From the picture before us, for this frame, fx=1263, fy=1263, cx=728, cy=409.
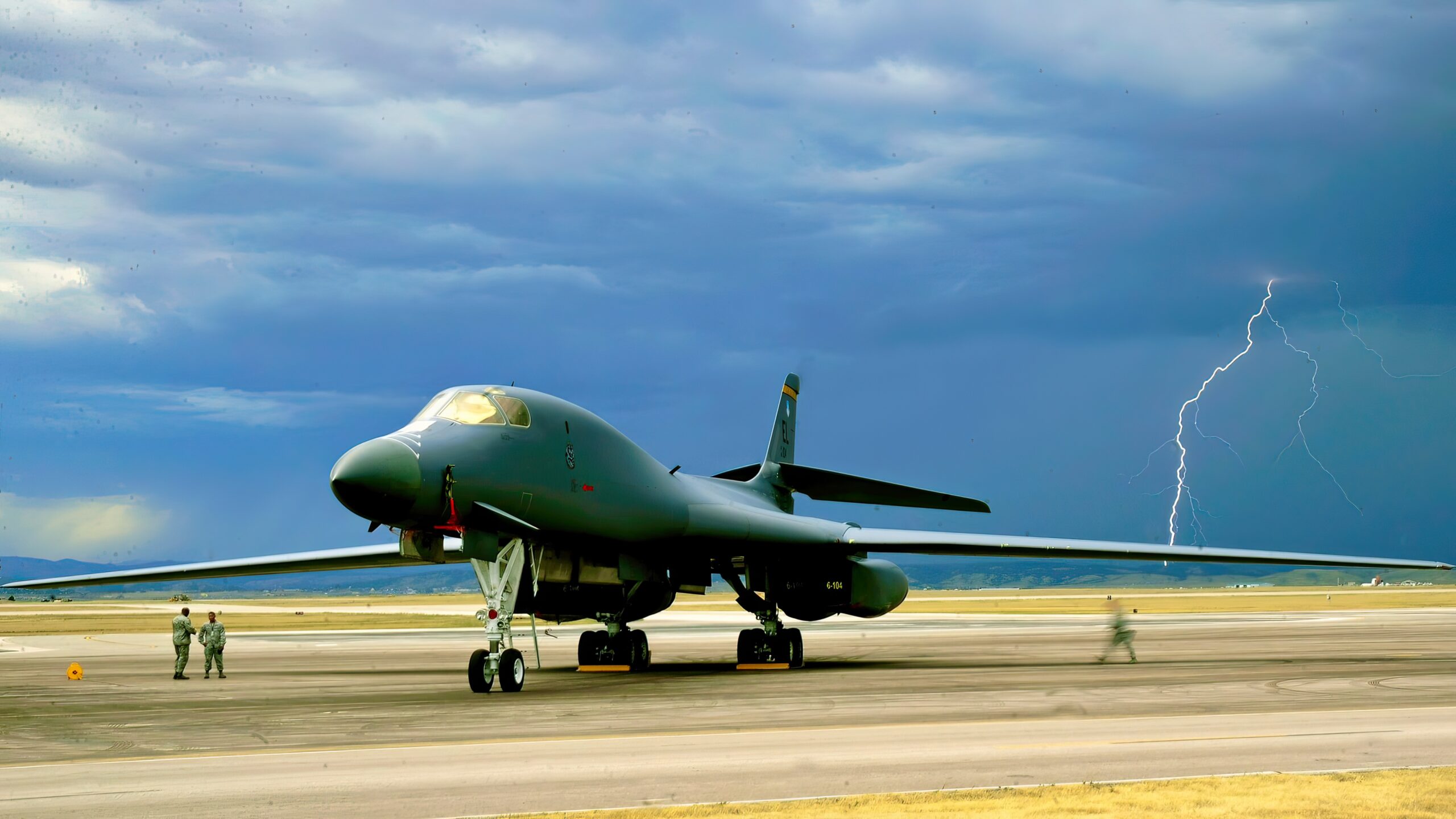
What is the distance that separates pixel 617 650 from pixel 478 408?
6794 millimetres

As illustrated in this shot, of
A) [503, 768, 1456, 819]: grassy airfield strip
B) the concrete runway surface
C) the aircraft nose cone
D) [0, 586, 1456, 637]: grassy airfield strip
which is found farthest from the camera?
[0, 586, 1456, 637]: grassy airfield strip

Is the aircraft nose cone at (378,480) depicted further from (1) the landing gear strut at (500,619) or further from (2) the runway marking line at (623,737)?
(2) the runway marking line at (623,737)

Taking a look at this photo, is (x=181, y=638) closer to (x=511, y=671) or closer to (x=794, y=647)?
(x=511, y=671)

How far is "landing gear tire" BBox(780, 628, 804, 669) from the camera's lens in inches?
893

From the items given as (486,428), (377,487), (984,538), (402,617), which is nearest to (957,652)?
(984,538)

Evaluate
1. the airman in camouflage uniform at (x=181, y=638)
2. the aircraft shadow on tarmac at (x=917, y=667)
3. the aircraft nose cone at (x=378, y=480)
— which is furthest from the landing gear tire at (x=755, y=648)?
the airman in camouflage uniform at (x=181, y=638)

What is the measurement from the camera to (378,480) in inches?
569

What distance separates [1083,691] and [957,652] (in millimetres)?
11756

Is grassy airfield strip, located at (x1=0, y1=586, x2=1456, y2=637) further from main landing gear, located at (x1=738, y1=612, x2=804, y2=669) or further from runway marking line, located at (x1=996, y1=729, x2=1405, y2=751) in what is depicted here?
runway marking line, located at (x1=996, y1=729, x2=1405, y2=751)

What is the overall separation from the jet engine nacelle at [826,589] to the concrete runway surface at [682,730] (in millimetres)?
1153

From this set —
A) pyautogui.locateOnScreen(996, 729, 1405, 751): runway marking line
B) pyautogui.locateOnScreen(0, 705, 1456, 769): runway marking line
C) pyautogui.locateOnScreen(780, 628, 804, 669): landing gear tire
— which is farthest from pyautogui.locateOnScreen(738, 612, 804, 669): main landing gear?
pyautogui.locateOnScreen(996, 729, 1405, 751): runway marking line

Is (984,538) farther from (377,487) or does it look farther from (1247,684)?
(377,487)

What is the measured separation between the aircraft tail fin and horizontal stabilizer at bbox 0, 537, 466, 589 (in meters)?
9.19

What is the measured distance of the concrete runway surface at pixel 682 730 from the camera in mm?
8344
